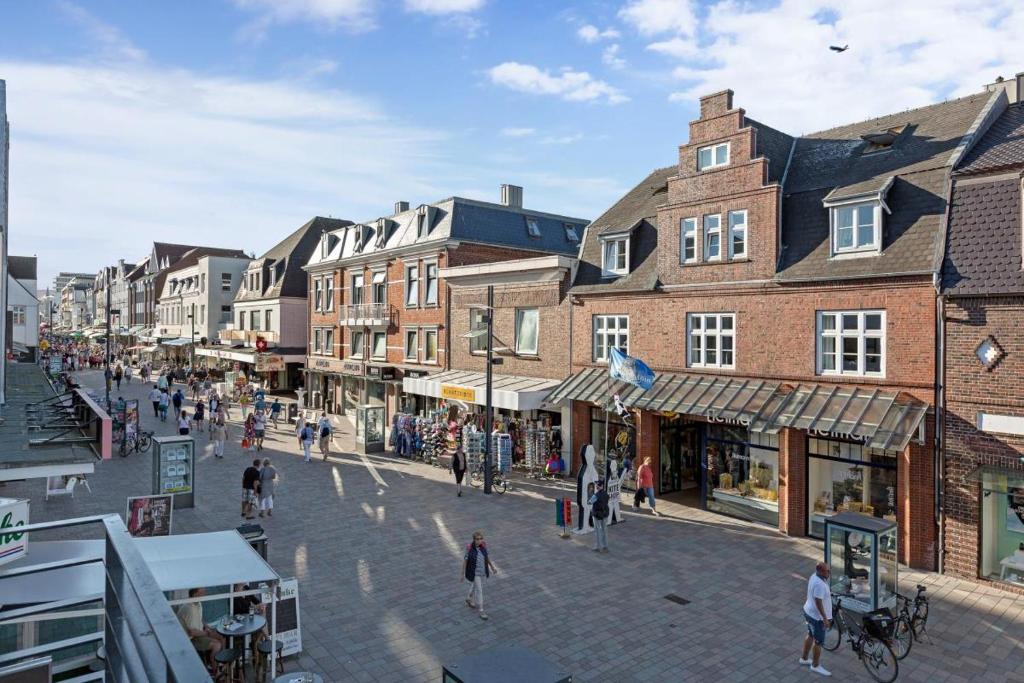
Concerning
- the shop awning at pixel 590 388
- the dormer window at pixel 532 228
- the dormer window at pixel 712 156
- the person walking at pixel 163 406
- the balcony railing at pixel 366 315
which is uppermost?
the dormer window at pixel 532 228

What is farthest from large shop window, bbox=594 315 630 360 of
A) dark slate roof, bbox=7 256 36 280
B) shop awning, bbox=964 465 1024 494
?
dark slate roof, bbox=7 256 36 280

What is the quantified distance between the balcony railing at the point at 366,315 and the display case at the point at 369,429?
26.5 feet

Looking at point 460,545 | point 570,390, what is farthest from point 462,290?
point 460,545

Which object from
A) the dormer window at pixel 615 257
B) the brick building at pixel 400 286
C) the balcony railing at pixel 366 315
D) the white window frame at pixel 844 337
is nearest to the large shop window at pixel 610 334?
the dormer window at pixel 615 257

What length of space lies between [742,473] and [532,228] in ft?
63.5

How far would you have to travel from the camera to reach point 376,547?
15383 mm

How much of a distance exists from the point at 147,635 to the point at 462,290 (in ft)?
91.3

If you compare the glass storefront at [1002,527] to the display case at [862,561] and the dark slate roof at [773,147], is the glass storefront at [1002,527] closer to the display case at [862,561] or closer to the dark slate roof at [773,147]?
the display case at [862,561]

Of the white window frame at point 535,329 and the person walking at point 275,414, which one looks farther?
the person walking at point 275,414

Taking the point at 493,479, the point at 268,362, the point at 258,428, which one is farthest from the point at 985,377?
the point at 268,362

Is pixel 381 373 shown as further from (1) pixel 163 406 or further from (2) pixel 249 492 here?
(2) pixel 249 492

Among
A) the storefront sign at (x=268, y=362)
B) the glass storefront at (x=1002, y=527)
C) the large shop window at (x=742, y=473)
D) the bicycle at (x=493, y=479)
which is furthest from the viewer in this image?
the storefront sign at (x=268, y=362)

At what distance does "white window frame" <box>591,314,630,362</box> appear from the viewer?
71.2 ft

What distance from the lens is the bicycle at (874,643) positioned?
31.7 ft
